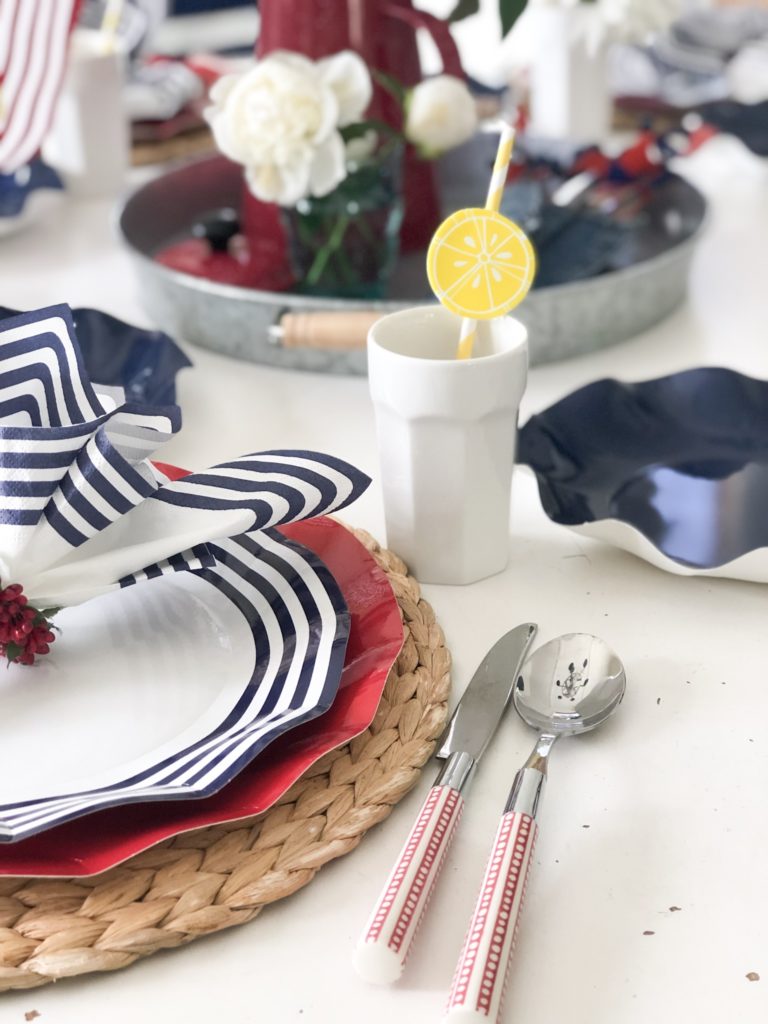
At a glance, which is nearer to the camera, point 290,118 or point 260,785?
point 260,785

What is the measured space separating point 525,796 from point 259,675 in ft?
0.41

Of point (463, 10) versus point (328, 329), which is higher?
point (463, 10)

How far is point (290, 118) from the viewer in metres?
0.85

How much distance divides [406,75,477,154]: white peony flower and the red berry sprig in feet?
1.93

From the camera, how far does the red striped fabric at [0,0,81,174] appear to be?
1101mm

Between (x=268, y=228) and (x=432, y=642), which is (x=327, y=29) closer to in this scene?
(x=268, y=228)

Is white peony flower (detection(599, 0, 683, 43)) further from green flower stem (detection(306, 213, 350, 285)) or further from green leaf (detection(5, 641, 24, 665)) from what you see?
green leaf (detection(5, 641, 24, 665))

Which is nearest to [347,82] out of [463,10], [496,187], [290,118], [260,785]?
[290,118]

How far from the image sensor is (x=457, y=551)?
63 cm

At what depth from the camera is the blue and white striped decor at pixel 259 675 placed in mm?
432

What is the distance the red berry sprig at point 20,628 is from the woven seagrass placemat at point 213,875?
11 centimetres

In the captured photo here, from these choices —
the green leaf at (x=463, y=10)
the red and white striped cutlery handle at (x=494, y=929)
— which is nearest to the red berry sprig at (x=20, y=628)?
the red and white striped cutlery handle at (x=494, y=929)

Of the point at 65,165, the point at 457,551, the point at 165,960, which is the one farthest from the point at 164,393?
the point at 65,165

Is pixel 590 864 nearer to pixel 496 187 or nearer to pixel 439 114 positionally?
pixel 496 187
